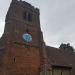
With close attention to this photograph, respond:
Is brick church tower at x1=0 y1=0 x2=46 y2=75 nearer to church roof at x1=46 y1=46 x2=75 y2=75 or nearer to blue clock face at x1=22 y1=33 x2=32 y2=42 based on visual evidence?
blue clock face at x1=22 y1=33 x2=32 y2=42

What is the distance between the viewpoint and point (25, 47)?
27.7 meters

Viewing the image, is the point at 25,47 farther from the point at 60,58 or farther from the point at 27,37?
the point at 60,58

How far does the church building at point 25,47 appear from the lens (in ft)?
85.0

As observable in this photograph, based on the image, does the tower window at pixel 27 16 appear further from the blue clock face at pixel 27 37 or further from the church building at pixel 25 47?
the blue clock face at pixel 27 37

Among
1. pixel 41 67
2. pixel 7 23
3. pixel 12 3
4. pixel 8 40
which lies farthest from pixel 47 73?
pixel 12 3

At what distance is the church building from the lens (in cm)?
2591

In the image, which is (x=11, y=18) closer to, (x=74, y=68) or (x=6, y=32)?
(x=6, y=32)

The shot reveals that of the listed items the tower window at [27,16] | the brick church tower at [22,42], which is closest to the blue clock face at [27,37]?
the brick church tower at [22,42]

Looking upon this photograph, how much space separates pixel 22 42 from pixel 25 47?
87cm

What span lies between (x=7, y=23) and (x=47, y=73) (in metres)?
9.67

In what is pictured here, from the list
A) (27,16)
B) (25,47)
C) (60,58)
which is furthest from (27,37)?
(60,58)

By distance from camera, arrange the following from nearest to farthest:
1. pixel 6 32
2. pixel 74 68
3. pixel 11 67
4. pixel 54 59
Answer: pixel 11 67 → pixel 6 32 → pixel 54 59 → pixel 74 68

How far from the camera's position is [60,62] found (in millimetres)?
32031

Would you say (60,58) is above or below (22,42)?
below
